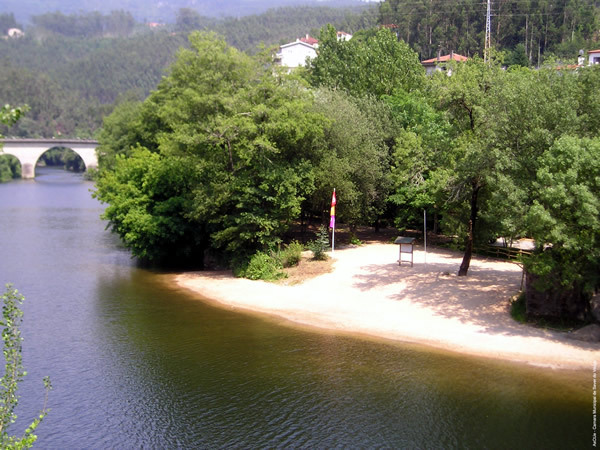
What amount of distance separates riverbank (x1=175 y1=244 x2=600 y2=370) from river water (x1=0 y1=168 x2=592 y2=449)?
3.50ft

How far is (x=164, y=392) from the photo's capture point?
19.6m

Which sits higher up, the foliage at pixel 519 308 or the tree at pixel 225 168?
the tree at pixel 225 168

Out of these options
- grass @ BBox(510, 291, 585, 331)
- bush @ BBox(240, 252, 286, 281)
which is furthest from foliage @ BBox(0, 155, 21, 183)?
grass @ BBox(510, 291, 585, 331)

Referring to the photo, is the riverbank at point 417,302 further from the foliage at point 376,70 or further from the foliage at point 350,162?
the foliage at point 376,70

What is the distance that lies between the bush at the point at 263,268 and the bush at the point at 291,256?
417 mm

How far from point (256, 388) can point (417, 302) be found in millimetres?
9596

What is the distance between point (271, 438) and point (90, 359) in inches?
344

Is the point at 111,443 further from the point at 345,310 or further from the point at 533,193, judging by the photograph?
the point at 533,193

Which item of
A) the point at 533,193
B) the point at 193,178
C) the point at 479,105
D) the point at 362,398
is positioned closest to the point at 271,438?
the point at 362,398

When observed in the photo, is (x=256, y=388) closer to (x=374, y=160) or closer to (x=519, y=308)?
(x=519, y=308)

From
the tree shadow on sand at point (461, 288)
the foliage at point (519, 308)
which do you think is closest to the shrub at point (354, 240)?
the tree shadow on sand at point (461, 288)

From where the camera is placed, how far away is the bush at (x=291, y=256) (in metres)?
33.0

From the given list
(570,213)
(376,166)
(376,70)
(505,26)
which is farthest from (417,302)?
(505,26)

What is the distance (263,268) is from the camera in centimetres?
3241
